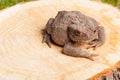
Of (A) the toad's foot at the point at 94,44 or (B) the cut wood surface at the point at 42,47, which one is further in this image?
(A) the toad's foot at the point at 94,44

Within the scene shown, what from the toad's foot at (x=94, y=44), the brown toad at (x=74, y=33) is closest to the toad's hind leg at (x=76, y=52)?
the brown toad at (x=74, y=33)

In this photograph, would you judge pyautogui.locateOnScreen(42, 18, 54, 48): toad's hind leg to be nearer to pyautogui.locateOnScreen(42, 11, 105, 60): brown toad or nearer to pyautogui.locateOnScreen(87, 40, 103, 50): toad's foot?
pyautogui.locateOnScreen(42, 11, 105, 60): brown toad

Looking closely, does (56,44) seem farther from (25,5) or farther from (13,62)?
Answer: (25,5)

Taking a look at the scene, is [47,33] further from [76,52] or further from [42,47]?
[76,52]

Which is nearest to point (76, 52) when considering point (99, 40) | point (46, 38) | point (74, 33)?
point (74, 33)

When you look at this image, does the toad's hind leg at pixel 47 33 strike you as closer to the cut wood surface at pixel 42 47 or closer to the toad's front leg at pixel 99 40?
the cut wood surface at pixel 42 47

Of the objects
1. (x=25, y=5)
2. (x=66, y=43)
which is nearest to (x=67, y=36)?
(x=66, y=43)
